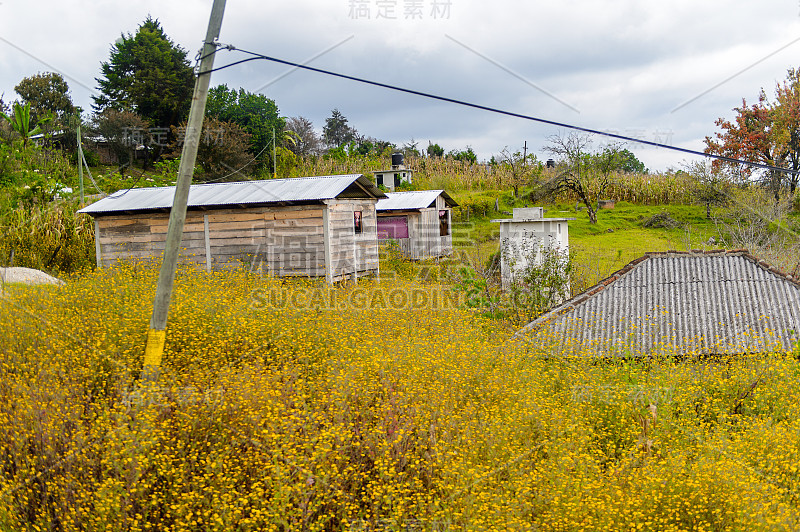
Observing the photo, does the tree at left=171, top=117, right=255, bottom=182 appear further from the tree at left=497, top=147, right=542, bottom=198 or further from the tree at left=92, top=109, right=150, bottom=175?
the tree at left=497, top=147, right=542, bottom=198

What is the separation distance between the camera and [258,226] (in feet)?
48.3

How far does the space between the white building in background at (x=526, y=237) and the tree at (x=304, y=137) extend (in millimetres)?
30511

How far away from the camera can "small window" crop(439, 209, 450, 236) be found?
995 inches

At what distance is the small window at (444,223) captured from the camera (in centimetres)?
2528

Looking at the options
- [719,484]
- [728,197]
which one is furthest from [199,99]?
[728,197]

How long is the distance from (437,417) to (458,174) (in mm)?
31396

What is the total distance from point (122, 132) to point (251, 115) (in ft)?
28.0

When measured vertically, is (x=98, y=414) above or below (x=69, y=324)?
below

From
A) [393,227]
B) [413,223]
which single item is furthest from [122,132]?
[413,223]

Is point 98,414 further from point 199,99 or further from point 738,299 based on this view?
point 738,299

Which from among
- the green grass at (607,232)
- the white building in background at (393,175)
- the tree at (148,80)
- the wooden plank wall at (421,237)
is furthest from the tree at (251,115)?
the wooden plank wall at (421,237)

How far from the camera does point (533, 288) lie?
44.2 feet

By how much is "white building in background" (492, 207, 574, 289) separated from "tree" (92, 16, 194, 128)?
25.3m

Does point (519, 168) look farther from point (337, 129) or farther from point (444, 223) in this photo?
point (337, 129)
